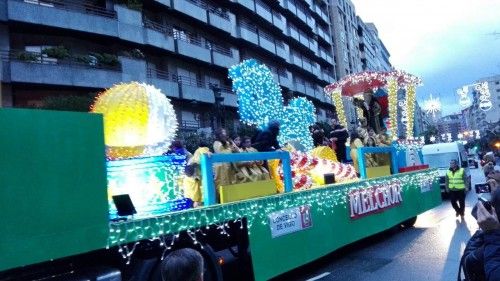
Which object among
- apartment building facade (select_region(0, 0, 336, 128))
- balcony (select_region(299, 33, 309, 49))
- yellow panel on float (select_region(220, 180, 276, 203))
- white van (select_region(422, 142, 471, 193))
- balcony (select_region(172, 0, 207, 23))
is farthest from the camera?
balcony (select_region(299, 33, 309, 49))

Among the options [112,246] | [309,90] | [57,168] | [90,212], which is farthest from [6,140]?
[309,90]

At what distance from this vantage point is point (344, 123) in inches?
596

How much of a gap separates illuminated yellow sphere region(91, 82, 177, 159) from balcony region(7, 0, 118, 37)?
19.9 m

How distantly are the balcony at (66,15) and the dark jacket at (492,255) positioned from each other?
23.9m

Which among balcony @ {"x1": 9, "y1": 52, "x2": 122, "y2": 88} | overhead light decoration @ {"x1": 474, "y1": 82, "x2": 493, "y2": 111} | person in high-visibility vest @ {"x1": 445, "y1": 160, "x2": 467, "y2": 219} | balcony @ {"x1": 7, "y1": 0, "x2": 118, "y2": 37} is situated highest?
balcony @ {"x1": 7, "y1": 0, "x2": 118, "y2": 37}

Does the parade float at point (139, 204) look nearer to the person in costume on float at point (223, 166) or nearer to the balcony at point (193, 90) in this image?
the person in costume on float at point (223, 166)

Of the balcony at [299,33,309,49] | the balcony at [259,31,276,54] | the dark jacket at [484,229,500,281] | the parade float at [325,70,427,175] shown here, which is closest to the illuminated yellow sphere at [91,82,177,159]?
the dark jacket at [484,229,500,281]

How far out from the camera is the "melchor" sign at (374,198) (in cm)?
875

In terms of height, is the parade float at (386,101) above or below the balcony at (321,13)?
below

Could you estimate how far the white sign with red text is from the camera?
614 cm

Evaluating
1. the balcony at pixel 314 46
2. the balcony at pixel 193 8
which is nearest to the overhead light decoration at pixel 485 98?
Answer: the balcony at pixel 193 8

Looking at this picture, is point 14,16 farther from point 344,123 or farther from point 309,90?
point 309,90

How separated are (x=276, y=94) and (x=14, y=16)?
18279 mm

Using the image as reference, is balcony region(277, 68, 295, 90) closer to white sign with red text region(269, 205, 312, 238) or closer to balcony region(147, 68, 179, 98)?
balcony region(147, 68, 179, 98)
